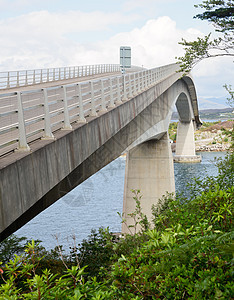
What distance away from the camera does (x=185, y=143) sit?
73.7 m

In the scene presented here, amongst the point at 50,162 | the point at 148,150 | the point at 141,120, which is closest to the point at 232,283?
the point at 50,162

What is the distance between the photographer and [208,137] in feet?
317

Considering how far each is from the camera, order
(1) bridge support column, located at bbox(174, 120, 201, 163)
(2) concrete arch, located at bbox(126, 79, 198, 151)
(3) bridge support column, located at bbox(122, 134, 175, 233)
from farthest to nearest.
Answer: (1) bridge support column, located at bbox(174, 120, 201, 163) → (3) bridge support column, located at bbox(122, 134, 175, 233) → (2) concrete arch, located at bbox(126, 79, 198, 151)

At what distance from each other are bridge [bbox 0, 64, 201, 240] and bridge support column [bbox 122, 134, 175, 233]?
8 cm

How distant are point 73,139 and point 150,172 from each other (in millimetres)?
25041

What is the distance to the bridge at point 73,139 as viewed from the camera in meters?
6.66

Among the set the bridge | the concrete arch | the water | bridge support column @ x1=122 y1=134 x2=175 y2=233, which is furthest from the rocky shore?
the bridge

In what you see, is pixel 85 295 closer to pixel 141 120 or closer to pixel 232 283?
pixel 232 283

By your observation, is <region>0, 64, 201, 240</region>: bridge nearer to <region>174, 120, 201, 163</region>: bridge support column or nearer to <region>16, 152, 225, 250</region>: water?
<region>16, 152, 225, 250</region>: water

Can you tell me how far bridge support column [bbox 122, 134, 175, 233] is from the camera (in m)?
33.2

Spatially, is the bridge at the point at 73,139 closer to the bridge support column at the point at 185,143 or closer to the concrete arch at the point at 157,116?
the concrete arch at the point at 157,116

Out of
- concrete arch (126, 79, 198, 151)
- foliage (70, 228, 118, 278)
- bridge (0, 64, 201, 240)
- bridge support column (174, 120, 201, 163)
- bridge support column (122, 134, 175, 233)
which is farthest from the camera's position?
bridge support column (174, 120, 201, 163)

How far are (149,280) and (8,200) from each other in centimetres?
252

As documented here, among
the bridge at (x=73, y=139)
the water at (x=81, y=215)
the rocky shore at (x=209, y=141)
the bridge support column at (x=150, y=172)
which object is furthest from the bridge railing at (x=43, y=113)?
the rocky shore at (x=209, y=141)
